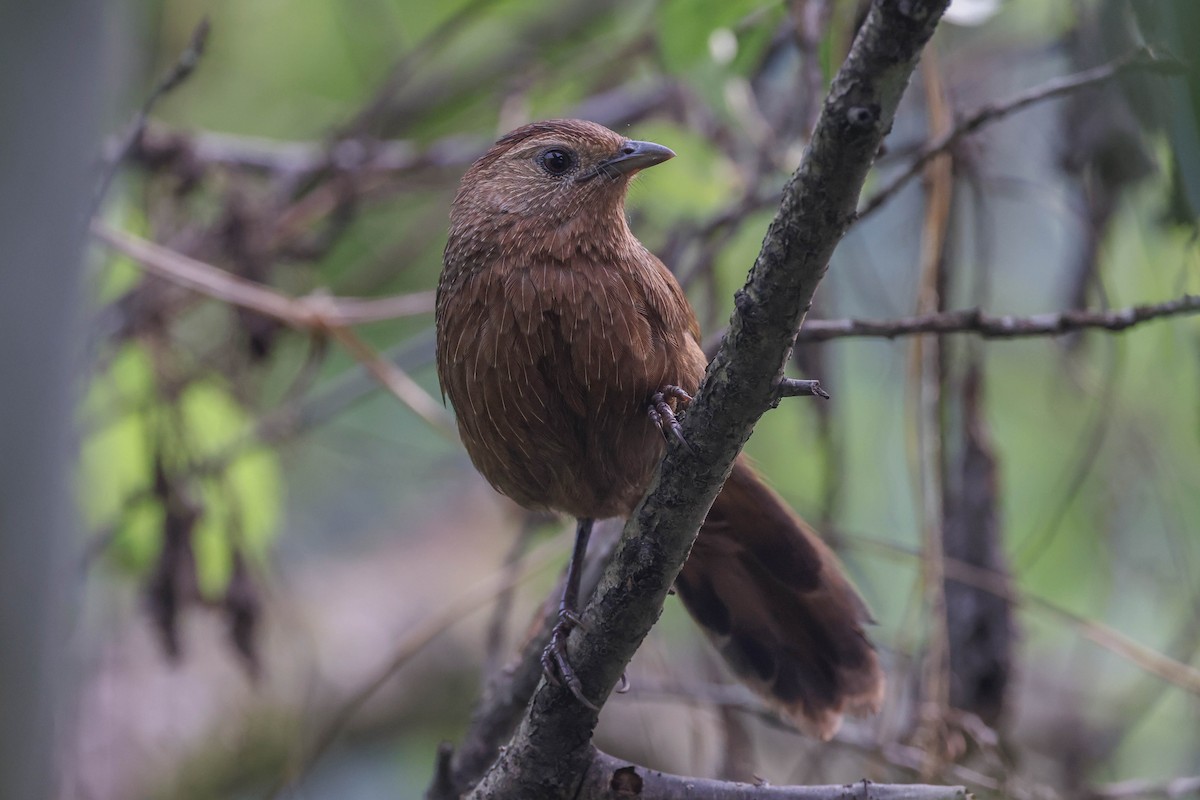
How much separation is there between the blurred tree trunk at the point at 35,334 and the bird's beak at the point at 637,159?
151cm

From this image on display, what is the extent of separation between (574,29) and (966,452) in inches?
118

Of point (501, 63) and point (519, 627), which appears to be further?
point (519, 627)

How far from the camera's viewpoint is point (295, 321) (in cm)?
359

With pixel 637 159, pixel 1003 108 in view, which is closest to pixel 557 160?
pixel 637 159

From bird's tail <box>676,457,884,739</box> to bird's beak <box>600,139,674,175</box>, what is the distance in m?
0.73

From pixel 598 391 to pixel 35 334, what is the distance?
3.96ft

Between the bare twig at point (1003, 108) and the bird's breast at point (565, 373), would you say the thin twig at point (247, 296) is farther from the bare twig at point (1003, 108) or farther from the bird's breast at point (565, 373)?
the bare twig at point (1003, 108)

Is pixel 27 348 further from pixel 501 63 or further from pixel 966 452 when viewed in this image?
pixel 501 63

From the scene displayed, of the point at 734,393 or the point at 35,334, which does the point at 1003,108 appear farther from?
the point at 35,334

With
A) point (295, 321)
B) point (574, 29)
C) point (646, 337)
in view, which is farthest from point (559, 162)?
point (574, 29)

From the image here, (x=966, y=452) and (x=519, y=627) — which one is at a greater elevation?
(x=966, y=452)

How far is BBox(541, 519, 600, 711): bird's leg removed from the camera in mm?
2117

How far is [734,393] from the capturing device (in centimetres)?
176

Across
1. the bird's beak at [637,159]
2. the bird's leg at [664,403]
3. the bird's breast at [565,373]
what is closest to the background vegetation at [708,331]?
the bird's beak at [637,159]
